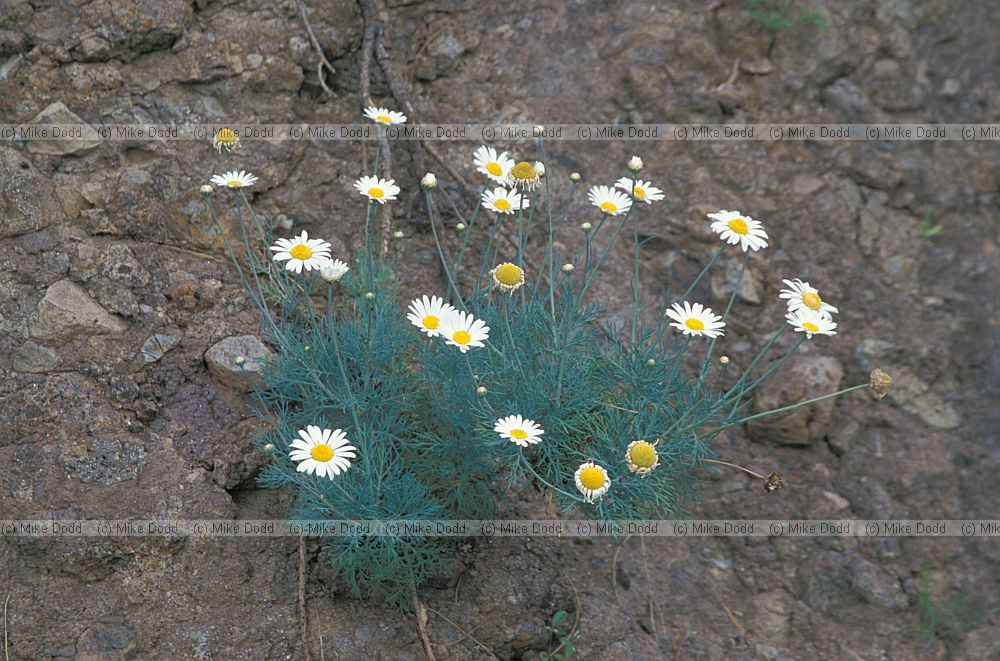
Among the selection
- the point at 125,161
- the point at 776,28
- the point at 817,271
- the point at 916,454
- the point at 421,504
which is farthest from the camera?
the point at 776,28

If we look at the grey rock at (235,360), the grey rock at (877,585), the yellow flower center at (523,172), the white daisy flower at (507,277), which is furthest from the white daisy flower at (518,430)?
the grey rock at (877,585)

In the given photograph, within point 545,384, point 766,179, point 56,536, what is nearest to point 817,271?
point 766,179

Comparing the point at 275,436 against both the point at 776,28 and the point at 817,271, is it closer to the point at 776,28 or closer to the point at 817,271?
the point at 817,271

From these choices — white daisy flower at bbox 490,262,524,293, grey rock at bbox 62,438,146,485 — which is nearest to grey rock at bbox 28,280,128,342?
grey rock at bbox 62,438,146,485

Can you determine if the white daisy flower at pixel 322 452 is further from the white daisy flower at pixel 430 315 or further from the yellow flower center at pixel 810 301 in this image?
the yellow flower center at pixel 810 301

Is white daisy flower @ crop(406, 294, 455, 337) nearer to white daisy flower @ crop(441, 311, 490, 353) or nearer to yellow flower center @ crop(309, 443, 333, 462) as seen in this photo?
white daisy flower @ crop(441, 311, 490, 353)

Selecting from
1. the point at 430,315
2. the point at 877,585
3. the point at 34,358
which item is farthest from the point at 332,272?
the point at 877,585
